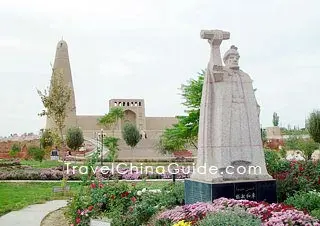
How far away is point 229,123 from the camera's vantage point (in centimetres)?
896

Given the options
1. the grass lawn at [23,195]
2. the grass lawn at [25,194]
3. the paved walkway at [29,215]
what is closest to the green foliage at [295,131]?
the grass lawn at [25,194]

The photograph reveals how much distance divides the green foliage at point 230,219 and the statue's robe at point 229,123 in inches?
84.4

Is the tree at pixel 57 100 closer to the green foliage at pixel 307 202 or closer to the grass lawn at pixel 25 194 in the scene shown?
the grass lawn at pixel 25 194

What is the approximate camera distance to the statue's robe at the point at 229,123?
29.2 feet

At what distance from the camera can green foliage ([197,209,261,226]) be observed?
6150mm

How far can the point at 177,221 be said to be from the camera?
7.05 meters

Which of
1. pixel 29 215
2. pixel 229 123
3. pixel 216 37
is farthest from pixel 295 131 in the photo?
pixel 229 123

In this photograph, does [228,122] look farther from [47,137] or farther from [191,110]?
[47,137]

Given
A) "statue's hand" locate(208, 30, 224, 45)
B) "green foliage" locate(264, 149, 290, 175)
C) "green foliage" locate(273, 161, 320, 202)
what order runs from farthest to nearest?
"green foliage" locate(264, 149, 290, 175)
"green foliage" locate(273, 161, 320, 202)
"statue's hand" locate(208, 30, 224, 45)

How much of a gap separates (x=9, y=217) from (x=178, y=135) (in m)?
21.4

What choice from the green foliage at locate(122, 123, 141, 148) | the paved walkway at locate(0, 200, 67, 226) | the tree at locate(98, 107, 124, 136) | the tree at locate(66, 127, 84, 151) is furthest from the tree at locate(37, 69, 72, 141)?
the tree at locate(98, 107, 124, 136)

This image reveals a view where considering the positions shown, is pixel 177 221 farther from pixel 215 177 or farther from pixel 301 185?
pixel 301 185

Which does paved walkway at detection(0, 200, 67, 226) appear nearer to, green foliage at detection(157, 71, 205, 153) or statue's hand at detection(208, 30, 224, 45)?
statue's hand at detection(208, 30, 224, 45)

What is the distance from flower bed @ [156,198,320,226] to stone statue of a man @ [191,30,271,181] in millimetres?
1091
